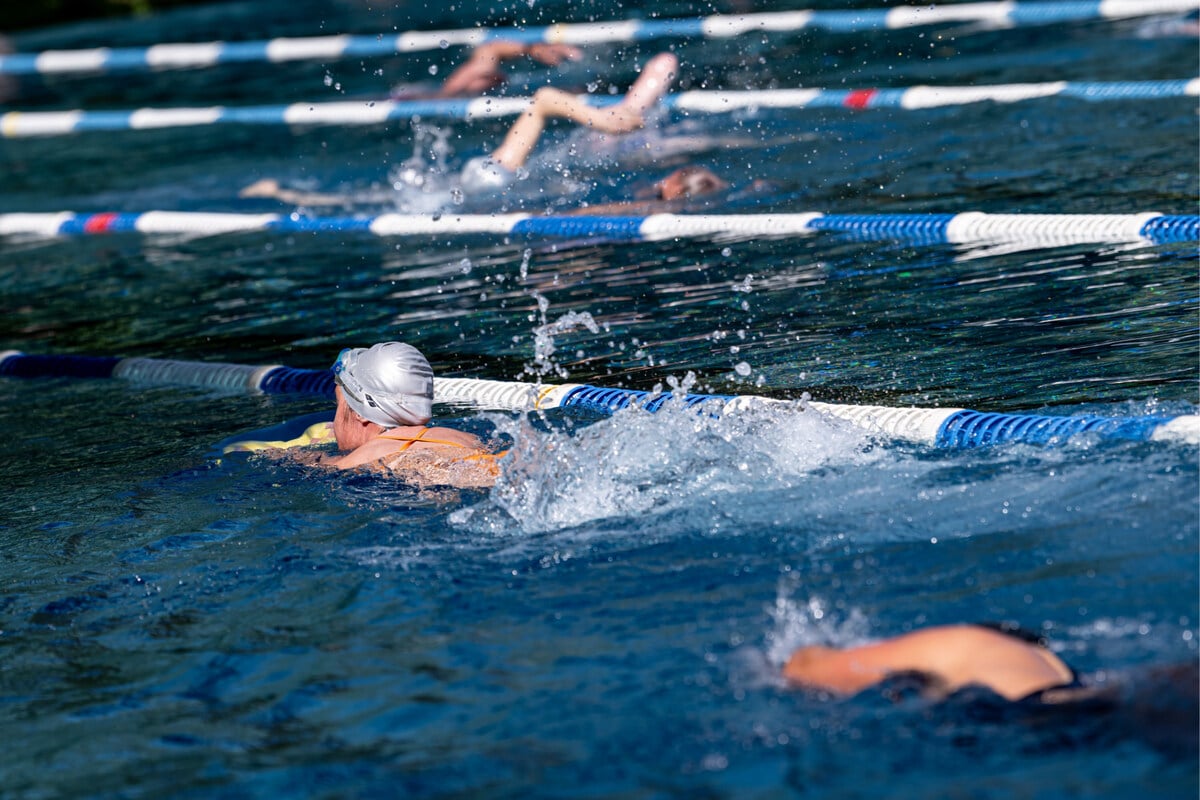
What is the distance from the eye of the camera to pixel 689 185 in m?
7.88

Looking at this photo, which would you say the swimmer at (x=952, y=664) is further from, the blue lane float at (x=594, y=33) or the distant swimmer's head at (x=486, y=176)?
the blue lane float at (x=594, y=33)

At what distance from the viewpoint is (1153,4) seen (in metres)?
10.6

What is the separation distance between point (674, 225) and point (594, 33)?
600 cm

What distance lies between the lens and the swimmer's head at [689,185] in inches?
310

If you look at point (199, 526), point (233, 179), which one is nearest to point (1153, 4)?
point (233, 179)

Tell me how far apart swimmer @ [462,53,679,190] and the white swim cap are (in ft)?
13.9

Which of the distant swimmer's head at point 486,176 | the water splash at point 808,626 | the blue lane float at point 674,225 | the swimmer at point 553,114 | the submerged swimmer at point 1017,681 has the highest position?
the swimmer at point 553,114

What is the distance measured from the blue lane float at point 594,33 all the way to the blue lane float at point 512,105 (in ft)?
5.88

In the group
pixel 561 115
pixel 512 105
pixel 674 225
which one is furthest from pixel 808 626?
pixel 512 105

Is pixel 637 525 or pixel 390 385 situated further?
pixel 390 385

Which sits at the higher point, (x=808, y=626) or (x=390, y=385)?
(x=390, y=385)

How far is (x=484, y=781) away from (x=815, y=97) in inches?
290

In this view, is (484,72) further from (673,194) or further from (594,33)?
(673,194)

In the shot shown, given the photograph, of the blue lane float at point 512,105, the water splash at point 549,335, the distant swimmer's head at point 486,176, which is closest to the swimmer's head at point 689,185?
the distant swimmer's head at point 486,176
